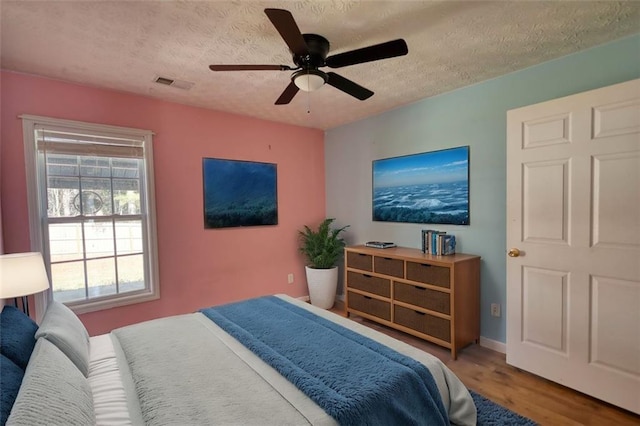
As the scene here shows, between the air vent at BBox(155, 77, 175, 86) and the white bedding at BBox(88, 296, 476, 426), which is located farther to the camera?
the air vent at BBox(155, 77, 175, 86)

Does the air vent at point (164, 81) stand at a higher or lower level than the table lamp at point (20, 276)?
higher

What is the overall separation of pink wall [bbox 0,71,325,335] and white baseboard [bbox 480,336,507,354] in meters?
2.20

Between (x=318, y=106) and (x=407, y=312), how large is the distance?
7.53 ft

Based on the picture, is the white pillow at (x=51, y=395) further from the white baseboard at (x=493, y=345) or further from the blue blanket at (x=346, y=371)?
the white baseboard at (x=493, y=345)

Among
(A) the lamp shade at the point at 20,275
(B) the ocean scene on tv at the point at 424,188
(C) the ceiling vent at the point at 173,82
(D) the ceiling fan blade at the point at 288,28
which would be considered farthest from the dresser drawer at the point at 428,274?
(A) the lamp shade at the point at 20,275

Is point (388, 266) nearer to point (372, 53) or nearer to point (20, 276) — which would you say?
point (372, 53)

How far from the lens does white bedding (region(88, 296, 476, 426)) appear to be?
112cm

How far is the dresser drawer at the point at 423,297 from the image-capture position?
2.57 m

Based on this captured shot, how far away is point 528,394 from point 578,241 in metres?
1.09

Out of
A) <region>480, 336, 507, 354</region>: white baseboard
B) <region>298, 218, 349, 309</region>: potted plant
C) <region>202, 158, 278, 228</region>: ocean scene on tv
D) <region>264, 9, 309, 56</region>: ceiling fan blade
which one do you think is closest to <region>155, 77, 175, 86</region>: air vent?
<region>202, 158, 278, 228</region>: ocean scene on tv

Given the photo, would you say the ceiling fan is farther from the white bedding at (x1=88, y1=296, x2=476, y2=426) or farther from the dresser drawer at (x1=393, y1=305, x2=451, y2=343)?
the dresser drawer at (x1=393, y1=305, x2=451, y2=343)

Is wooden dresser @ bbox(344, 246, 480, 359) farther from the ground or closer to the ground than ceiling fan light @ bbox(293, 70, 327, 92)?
closer to the ground

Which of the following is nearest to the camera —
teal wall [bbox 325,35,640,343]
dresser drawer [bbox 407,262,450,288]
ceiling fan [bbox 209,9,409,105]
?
ceiling fan [bbox 209,9,409,105]

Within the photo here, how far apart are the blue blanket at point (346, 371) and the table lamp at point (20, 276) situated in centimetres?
112
